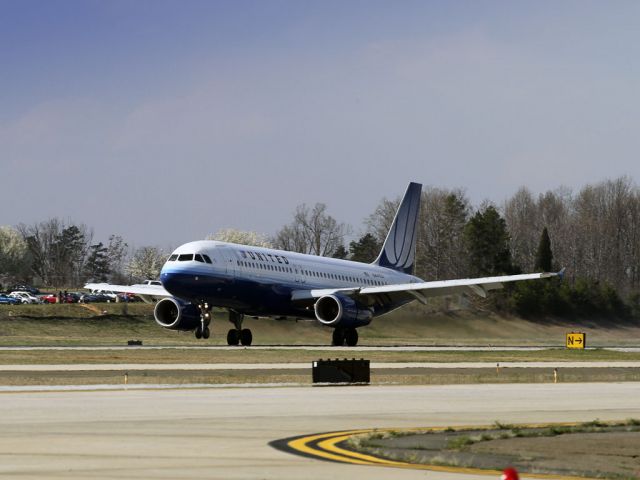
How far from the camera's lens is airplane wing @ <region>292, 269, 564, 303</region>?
211 feet

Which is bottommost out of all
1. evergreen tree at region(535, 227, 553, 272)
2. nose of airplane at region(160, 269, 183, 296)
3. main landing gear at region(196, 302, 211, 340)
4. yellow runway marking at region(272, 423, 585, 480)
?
yellow runway marking at region(272, 423, 585, 480)

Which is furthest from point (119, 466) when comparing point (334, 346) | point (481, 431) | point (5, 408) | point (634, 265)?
point (634, 265)

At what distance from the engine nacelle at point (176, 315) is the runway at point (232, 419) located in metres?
31.9

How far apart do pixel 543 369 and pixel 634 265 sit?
113 metres

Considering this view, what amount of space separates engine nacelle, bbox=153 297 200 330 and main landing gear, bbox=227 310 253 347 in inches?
71.4

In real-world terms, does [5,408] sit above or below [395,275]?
below

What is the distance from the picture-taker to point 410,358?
5025cm

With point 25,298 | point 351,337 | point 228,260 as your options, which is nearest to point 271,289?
point 228,260

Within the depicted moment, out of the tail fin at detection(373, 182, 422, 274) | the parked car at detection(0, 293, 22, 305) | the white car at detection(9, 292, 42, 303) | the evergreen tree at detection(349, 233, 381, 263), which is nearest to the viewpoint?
the tail fin at detection(373, 182, 422, 274)

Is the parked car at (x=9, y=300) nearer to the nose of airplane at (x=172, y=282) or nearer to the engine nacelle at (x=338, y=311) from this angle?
the engine nacelle at (x=338, y=311)

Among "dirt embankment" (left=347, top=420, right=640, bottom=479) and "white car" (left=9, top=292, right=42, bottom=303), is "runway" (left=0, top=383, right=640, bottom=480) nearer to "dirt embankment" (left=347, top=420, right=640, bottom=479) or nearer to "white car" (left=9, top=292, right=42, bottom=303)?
"dirt embankment" (left=347, top=420, right=640, bottom=479)

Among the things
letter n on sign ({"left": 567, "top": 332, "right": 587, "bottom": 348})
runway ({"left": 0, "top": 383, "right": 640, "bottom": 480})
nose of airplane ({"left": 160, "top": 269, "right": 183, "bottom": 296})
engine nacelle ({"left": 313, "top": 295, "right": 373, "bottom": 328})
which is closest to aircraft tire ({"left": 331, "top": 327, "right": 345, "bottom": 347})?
engine nacelle ({"left": 313, "top": 295, "right": 373, "bottom": 328})

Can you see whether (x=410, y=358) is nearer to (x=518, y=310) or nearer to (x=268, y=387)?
(x=268, y=387)

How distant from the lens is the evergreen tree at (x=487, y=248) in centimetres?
13125
